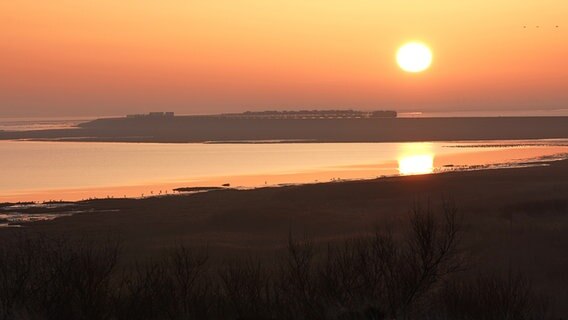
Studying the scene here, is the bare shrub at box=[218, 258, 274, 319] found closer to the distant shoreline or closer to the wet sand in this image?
the wet sand

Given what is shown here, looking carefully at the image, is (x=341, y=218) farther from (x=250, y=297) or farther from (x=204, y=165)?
(x=204, y=165)

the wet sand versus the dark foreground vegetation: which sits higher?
the wet sand

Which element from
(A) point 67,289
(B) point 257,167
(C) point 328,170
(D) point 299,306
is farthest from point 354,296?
(B) point 257,167

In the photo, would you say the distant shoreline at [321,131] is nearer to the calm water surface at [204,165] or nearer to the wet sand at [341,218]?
the calm water surface at [204,165]

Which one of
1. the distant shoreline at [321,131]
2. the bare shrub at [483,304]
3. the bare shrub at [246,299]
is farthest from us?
the distant shoreline at [321,131]

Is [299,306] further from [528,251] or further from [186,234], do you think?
[186,234]

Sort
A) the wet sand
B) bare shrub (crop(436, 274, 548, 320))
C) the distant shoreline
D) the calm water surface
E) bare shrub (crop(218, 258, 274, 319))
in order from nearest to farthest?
bare shrub (crop(436, 274, 548, 320)), bare shrub (crop(218, 258, 274, 319)), the wet sand, the calm water surface, the distant shoreline

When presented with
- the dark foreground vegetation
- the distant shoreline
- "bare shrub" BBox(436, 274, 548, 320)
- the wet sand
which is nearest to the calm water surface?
the wet sand

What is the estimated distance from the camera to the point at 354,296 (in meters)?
15.9

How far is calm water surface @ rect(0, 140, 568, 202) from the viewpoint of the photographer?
182 feet

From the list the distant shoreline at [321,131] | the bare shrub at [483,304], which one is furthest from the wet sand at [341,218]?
the distant shoreline at [321,131]

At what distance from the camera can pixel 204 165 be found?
7325 cm

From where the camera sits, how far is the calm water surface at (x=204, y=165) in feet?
182

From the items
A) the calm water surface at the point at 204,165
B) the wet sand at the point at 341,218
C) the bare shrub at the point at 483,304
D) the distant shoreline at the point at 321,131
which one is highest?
the distant shoreline at the point at 321,131
